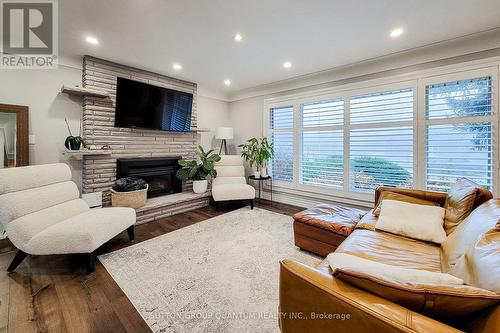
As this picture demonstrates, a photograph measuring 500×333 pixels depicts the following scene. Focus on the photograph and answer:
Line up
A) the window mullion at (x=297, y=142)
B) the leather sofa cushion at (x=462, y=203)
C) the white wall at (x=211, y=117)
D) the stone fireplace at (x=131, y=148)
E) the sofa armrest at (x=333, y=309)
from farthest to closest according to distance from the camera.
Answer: the white wall at (x=211, y=117), the window mullion at (x=297, y=142), the stone fireplace at (x=131, y=148), the leather sofa cushion at (x=462, y=203), the sofa armrest at (x=333, y=309)

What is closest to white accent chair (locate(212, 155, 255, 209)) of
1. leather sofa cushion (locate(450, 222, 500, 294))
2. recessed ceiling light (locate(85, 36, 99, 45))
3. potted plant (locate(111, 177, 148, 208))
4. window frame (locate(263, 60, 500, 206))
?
window frame (locate(263, 60, 500, 206))

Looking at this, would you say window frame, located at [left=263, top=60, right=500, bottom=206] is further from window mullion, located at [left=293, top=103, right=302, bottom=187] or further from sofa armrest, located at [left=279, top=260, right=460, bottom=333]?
sofa armrest, located at [left=279, top=260, right=460, bottom=333]

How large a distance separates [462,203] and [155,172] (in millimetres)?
4171

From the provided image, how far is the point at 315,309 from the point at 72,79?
13.9 ft

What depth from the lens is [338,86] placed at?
149 inches

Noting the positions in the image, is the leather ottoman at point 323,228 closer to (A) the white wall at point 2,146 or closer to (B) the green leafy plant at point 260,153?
(B) the green leafy plant at point 260,153

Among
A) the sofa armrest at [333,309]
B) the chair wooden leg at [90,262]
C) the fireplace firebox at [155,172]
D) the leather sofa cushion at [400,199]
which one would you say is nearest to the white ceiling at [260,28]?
the fireplace firebox at [155,172]

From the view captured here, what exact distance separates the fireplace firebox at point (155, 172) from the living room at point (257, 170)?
A: 3 centimetres

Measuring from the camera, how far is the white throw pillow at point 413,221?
1.83 metres

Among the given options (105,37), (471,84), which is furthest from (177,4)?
(471,84)

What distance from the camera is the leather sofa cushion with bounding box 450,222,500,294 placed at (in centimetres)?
81

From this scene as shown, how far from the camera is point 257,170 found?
4684 mm

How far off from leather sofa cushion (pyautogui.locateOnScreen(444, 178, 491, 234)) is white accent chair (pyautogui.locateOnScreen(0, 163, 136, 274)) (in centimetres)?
319

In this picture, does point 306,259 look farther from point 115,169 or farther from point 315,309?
point 115,169
